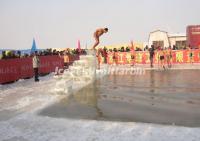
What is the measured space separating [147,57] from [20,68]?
50.0ft

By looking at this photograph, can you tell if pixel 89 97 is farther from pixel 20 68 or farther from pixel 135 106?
pixel 20 68

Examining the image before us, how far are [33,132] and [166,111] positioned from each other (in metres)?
3.79

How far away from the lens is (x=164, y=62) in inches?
1052

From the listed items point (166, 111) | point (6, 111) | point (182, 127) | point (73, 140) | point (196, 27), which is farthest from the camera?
point (196, 27)

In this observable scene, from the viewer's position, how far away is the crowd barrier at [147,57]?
29.1 meters

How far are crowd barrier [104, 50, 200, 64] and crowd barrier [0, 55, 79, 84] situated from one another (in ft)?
29.2

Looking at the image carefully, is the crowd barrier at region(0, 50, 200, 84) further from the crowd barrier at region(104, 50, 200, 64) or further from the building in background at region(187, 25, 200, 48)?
the building in background at region(187, 25, 200, 48)

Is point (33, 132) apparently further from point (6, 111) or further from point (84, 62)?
point (84, 62)

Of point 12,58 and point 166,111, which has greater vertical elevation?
point 12,58

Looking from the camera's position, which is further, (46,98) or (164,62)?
(164,62)

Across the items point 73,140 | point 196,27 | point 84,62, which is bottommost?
point 73,140

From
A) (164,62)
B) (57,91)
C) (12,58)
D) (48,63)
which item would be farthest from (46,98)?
(164,62)

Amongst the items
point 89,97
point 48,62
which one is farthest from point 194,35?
point 89,97

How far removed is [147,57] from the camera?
30359 millimetres
